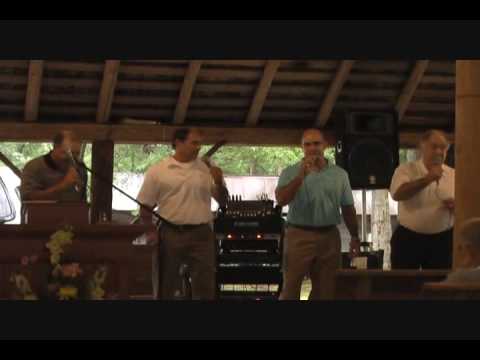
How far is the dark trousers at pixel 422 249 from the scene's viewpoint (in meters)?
7.44

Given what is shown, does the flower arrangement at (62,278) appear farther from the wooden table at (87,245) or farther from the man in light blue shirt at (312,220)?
the man in light blue shirt at (312,220)

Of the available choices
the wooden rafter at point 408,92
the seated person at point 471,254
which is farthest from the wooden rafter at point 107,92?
the seated person at point 471,254

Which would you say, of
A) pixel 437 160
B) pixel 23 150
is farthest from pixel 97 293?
pixel 23 150

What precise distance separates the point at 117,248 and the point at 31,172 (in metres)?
0.85

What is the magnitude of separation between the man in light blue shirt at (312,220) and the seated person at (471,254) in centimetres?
203

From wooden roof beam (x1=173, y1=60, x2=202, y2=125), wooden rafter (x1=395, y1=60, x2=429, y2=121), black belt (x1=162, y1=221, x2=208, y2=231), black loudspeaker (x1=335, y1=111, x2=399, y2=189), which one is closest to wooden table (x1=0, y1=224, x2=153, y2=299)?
black belt (x1=162, y1=221, x2=208, y2=231)

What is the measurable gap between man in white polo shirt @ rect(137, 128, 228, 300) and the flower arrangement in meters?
0.75

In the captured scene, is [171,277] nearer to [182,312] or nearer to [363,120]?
[363,120]

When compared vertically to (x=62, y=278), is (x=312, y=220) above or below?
above

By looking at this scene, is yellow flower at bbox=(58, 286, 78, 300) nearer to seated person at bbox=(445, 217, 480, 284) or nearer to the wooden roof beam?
seated person at bbox=(445, 217, 480, 284)

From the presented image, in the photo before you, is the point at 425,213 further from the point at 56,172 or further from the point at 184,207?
the point at 56,172

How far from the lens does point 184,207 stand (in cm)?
736

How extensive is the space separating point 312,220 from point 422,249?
70cm
